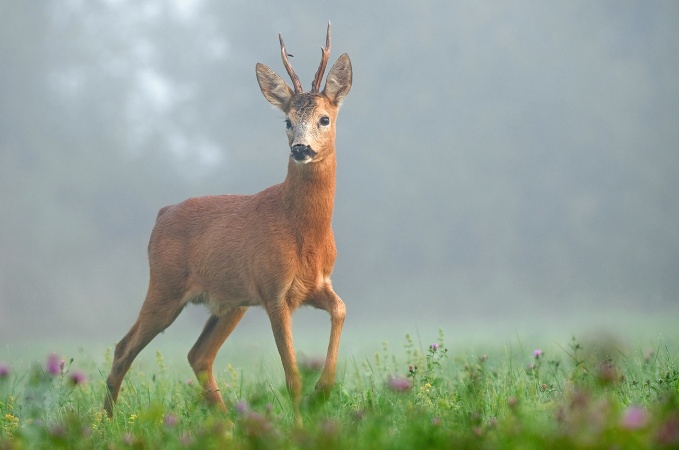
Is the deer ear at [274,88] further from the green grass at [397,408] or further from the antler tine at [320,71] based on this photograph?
the green grass at [397,408]

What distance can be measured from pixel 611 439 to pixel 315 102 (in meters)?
4.59

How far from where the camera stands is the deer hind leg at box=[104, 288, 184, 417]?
805 cm

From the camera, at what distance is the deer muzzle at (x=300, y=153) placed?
6.61 meters

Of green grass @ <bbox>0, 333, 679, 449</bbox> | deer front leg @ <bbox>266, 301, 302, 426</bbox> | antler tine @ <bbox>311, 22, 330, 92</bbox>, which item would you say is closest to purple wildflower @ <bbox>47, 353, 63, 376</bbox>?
green grass @ <bbox>0, 333, 679, 449</bbox>

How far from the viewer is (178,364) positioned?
10211 millimetres

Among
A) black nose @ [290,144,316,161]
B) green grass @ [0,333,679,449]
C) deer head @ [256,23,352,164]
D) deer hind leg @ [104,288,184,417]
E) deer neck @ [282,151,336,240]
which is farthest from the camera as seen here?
deer hind leg @ [104,288,184,417]

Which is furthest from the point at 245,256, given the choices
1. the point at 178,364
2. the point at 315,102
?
the point at 178,364

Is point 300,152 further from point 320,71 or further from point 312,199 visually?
point 320,71

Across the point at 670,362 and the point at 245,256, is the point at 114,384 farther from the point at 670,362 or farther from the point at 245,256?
the point at 670,362

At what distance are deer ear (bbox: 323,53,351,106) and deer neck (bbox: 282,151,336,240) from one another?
51 centimetres

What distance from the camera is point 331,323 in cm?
676

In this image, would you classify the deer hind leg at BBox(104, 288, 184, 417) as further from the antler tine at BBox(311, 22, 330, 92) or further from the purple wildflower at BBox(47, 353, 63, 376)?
the antler tine at BBox(311, 22, 330, 92)

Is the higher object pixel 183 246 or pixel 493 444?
pixel 183 246

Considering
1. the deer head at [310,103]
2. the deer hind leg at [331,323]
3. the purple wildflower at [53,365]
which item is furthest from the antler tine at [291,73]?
the purple wildflower at [53,365]
